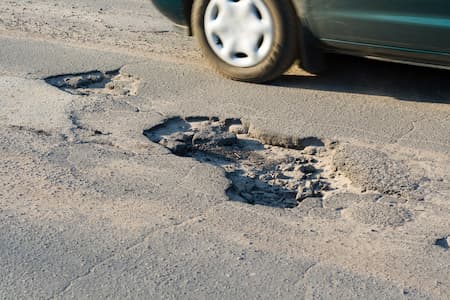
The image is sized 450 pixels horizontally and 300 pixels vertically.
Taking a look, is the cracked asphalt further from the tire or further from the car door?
the car door

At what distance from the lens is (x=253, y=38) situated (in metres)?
5.72

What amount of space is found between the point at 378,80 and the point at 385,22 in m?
0.82

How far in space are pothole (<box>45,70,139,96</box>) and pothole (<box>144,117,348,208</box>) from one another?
759 mm

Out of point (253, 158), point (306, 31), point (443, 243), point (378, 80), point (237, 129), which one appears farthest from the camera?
point (378, 80)

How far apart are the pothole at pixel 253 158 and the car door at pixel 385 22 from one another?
896 mm

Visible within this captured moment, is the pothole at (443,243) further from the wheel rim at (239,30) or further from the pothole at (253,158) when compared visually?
the wheel rim at (239,30)

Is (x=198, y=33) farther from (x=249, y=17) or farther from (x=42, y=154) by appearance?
(x=42, y=154)

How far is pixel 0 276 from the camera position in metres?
3.44

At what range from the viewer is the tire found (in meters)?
5.60

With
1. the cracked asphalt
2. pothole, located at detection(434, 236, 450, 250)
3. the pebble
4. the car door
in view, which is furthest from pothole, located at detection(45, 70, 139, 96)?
pothole, located at detection(434, 236, 450, 250)

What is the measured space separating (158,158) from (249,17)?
5.11 ft

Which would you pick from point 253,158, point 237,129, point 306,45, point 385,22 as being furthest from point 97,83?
point 385,22

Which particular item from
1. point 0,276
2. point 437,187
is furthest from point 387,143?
point 0,276

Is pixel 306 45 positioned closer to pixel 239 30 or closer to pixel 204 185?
pixel 239 30
